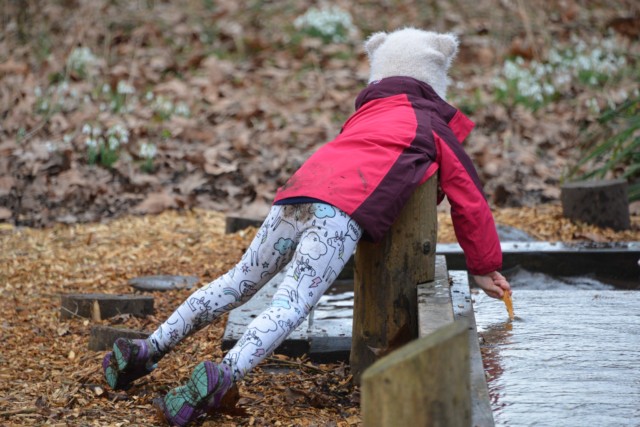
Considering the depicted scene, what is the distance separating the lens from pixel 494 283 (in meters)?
3.35

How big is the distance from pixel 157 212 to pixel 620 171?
369 cm

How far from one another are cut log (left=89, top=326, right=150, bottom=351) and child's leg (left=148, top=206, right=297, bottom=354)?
54cm

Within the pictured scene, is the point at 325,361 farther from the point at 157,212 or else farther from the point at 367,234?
the point at 157,212

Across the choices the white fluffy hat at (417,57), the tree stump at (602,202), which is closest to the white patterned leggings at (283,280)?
the white fluffy hat at (417,57)

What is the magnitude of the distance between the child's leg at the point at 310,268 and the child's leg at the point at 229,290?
0.17 meters

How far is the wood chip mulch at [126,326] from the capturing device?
309 cm

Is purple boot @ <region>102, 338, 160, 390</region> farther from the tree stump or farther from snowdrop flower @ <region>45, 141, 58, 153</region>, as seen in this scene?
snowdrop flower @ <region>45, 141, 58, 153</region>

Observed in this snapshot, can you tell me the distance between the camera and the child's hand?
10.9 ft

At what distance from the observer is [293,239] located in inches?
124

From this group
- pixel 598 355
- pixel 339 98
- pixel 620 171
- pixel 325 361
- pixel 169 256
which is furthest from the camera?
pixel 339 98

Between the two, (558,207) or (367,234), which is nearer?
(367,234)

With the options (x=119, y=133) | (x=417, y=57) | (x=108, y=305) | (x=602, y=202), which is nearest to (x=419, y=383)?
(x=417, y=57)

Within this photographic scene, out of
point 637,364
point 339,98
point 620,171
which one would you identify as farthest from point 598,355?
point 339,98

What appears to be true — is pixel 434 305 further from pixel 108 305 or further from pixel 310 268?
pixel 108 305
